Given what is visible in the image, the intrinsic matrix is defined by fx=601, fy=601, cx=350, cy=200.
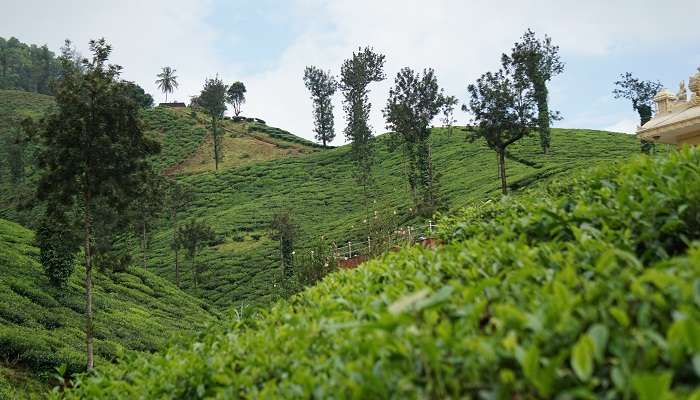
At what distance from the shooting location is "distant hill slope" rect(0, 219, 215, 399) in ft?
48.6

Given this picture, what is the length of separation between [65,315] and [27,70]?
118 m

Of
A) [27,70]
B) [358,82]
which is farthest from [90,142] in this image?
[27,70]

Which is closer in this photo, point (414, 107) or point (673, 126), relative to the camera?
point (673, 126)

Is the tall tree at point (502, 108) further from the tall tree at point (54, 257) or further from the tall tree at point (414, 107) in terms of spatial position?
the tall tree at point (54, 257)

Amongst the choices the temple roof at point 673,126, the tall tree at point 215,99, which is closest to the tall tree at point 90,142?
the temple roof at point 673,126

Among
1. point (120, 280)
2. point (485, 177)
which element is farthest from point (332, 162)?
point (120, 280)

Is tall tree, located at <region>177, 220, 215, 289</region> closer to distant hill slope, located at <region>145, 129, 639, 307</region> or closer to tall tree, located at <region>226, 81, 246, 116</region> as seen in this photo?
distant hill slope, located at <region>145, 129, 639, 307</region>

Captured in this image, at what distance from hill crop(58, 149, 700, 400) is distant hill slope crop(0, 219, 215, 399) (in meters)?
10.4

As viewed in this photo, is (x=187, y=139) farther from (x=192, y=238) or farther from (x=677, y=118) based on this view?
(x=677, y=118)

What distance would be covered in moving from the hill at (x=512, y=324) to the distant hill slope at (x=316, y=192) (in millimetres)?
23203

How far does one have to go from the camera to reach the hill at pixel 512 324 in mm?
1514

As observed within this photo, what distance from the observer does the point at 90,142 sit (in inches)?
631

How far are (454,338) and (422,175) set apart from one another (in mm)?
37769

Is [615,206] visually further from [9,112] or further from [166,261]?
[9,112]
